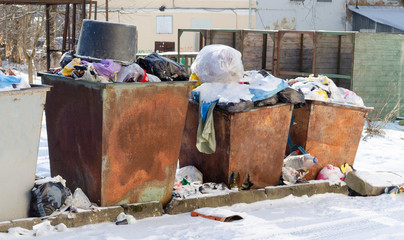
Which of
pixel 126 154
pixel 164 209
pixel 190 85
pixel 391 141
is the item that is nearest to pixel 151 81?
pixel 190 85

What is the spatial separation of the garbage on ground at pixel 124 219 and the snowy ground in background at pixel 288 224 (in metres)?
0.05

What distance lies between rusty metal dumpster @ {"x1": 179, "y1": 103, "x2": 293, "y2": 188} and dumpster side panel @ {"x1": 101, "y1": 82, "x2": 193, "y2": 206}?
58 cm

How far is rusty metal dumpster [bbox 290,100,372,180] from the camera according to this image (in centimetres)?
605

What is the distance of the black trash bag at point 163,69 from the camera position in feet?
16.5

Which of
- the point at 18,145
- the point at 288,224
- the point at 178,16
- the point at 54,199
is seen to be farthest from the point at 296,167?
the point at 178,16

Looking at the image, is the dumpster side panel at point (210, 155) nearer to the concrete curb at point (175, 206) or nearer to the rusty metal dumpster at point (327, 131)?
the concrete curb at point (175, 206)

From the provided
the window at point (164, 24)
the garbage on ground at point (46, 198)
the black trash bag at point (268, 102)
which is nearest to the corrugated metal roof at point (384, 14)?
the window at point (164, 24)

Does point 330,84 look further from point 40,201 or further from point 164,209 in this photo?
point 40,201

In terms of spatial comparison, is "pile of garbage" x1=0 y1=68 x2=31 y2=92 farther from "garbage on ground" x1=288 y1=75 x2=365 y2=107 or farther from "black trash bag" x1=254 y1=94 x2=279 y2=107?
"garbage on ground" x1=288 y1=75 x2=365 y2=107

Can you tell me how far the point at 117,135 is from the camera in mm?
4582

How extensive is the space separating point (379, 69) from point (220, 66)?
708 centimetres

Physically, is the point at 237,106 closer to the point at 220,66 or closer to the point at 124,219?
the point at 220,66

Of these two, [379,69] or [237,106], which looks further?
[379,69]

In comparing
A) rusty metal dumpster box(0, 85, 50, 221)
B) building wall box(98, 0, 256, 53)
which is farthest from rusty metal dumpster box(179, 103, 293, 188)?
building wall box(98, 0, 256, 53)
